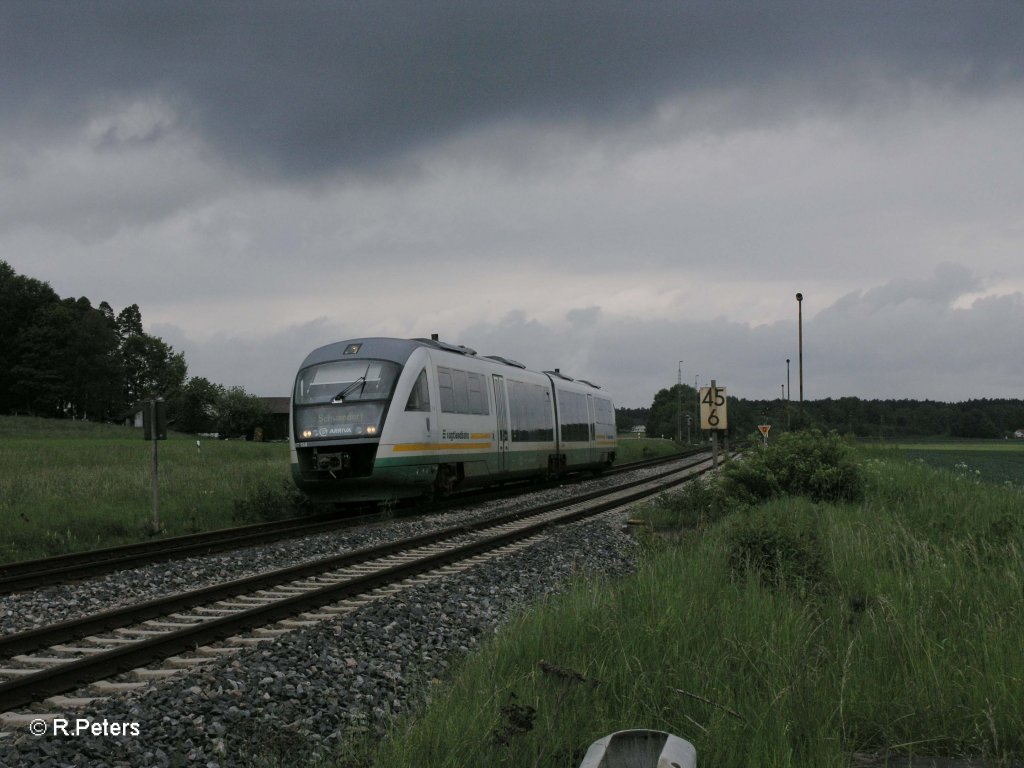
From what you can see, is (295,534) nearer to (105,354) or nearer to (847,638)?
(847,638)

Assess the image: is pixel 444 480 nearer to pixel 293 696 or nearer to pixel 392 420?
pixel 392 420

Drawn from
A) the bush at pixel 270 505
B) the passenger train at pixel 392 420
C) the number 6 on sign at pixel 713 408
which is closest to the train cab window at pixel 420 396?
the passenger train at pixel 392 420

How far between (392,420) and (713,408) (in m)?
9.36

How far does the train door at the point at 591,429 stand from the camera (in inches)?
1245

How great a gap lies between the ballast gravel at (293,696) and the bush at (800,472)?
25.9 feet

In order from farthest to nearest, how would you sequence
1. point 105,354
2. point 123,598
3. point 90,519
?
point 105,354 → point 90,519 → point 123,598

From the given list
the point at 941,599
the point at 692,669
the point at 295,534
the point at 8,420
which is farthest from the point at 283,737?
the point at 8,420

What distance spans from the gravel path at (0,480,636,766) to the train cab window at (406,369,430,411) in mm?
7969

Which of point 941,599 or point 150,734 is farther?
point 941,599

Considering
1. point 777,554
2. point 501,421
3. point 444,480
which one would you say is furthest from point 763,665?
point 501,421

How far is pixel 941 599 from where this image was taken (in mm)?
6605

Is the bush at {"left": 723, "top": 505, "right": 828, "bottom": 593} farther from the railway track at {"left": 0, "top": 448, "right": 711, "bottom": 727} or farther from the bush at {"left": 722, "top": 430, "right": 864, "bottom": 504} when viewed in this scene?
the bush at {"left": 722, "top": 430, "right": 864, "bottom": 504}

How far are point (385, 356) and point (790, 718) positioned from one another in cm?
1377

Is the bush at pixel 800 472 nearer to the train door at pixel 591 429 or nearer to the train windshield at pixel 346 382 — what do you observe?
the train windshield at pixel 346 382
